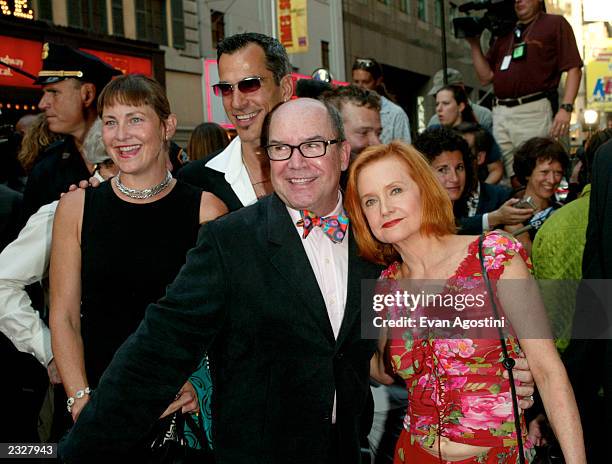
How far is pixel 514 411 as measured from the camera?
2.27 m

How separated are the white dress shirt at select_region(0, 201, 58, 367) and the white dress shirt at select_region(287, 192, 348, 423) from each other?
1292 mm

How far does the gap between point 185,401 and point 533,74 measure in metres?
4.39

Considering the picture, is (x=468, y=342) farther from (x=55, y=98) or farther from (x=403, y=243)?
(x=55, y=98)

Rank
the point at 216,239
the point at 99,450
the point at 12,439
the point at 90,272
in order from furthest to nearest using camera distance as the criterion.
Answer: the point at 12,439, the point at 90,272, the point at 216,239, the point at 99,450

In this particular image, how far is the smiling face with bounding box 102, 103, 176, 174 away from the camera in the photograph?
2.79m

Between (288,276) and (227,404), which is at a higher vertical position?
Result: (288,276)

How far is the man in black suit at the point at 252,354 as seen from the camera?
84.2 inches

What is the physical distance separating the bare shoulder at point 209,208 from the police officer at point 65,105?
120 centimetres

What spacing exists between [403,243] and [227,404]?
91 cm

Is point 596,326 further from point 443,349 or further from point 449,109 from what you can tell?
point 449,109

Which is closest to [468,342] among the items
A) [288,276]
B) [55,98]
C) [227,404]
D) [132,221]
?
[288,276]

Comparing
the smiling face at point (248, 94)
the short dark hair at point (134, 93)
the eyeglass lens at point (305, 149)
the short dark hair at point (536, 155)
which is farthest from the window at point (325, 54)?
the eyeglass lens at point (305, 149)

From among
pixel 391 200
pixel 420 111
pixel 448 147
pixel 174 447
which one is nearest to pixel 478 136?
pixel 448 147

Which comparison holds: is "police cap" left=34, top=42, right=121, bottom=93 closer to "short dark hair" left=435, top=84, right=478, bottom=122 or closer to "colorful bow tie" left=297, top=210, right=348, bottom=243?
"colorful bow tie" left=297, top=210, right=348, bottom=243
